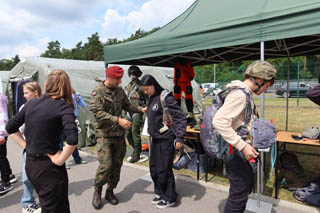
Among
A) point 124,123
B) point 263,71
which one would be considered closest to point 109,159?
point 124,123

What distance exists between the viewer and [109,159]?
9.66 feet

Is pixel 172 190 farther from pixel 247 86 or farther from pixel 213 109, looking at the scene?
pixel 247 86

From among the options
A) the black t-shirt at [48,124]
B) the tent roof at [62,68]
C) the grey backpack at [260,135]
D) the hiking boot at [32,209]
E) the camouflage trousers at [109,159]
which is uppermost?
the tent roof at [62,68]

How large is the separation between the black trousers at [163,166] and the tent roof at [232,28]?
4.76 feet

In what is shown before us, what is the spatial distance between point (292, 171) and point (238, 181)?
1.98 m

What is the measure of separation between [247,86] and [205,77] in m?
20.5

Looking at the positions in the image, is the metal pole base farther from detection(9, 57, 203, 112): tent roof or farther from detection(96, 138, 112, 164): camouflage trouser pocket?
detection(9, 57, 203, 112): tent roof

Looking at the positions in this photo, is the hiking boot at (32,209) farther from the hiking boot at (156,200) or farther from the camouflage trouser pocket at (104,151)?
the hiking boot at (156,200)

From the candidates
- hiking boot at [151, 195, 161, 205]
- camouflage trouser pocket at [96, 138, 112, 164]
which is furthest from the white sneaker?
camouflage trouser pocket at [96, 138, 112, 164]

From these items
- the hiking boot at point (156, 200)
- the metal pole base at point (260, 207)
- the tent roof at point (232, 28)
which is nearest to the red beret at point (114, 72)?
→ the tent roof at point (232, 28)

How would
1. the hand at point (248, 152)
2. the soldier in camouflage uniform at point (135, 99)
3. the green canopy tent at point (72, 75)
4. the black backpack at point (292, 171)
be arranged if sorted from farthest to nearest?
the green canopy tent at point (72, 75)
the soldier in camouflage uniform at point (135, 99)
the black backpack at point (292, 171)
the hand at point (248, 152)

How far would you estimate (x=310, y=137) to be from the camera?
2.95 m

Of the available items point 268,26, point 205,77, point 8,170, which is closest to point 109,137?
point 8,170

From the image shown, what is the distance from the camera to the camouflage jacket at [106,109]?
9.23 ft
